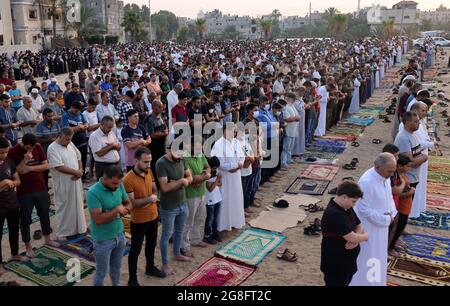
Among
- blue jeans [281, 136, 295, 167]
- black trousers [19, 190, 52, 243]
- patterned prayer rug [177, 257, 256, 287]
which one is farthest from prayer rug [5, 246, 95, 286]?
blue jeans [281, 136, 295, 167]

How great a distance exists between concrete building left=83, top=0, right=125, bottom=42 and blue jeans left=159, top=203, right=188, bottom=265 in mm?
64868

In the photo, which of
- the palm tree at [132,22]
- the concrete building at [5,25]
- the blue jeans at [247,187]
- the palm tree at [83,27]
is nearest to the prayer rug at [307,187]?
the blue jeans at [247,187]

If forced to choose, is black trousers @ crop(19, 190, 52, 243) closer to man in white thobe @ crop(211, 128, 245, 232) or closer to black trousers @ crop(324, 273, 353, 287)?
man in white thobe @ crop(211, 128, 245, 232)

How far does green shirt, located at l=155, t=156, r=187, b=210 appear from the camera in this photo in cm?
500

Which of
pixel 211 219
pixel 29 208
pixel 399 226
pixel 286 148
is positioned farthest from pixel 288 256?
pixel 286 148

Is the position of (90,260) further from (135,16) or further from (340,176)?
(135,16)

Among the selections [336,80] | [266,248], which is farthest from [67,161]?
[336,80]

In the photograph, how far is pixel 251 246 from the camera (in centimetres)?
621

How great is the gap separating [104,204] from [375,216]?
2.62 meters

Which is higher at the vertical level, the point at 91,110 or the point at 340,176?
the point at 91,110

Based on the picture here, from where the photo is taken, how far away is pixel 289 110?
9414mm

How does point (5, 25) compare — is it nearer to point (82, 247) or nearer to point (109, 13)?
point (109, 13)
